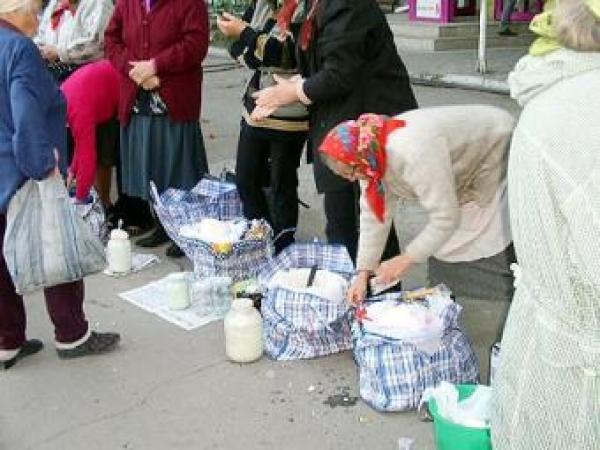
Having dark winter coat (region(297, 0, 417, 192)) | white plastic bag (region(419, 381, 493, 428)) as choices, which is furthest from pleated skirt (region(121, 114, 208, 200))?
white plastic bag (region(419, 381, 493, 428))

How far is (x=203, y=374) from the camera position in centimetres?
334

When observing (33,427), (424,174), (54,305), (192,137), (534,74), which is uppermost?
(534,74)

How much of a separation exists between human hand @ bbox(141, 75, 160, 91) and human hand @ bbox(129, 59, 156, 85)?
0.8 inches

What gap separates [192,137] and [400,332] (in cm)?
206

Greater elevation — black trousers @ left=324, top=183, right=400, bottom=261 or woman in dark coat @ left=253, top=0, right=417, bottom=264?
woman in dark coat @ left=253, top=0, right=417, bottom=264

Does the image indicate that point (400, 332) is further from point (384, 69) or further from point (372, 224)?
point (384, 69)

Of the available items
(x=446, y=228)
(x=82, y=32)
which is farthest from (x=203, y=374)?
(x=82, y=32)

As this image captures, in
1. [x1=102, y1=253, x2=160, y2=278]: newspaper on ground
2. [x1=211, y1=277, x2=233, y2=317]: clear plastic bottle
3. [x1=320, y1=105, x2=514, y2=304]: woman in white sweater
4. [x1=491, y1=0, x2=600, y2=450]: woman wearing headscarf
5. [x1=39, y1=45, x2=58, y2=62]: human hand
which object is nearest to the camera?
[x1=491, y1=0, x2=600, y2=450]: woman wearing headscarf

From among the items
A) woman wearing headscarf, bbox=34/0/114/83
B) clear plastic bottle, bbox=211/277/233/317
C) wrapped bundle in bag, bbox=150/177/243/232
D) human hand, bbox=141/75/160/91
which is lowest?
clear plastic bottle, bbox=211/277/233/317

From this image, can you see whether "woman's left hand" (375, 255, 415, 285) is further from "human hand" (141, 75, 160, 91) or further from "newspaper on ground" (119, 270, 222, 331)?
"human hand" (141, 75, 160, 91)

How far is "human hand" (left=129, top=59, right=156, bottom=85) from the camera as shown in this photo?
4.30 m

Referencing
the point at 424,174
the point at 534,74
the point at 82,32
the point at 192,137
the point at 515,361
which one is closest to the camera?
the point at 515,361

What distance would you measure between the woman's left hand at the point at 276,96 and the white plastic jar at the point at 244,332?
83 centimetres

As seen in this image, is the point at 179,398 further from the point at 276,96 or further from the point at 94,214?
the point at 94,214
